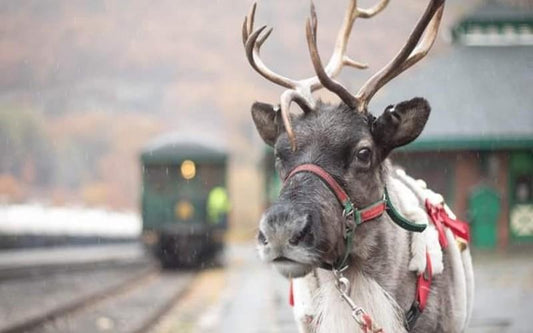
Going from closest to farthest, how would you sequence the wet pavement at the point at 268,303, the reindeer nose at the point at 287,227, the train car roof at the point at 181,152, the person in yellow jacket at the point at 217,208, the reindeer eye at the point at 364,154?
the reindeer nose at the point at 287,227 → the reindeer eye at the point at 364,154 → the wet pavement at the point at 268,303 → the person in yellow jacket at the point at 217,208 → the train car roof at the point at 181,152

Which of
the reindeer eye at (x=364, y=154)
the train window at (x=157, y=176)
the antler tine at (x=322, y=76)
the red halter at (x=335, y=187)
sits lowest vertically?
the train window at (x=157, y=176)

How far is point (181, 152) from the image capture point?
23375 mm

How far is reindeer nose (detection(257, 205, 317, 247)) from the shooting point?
3.57 metres

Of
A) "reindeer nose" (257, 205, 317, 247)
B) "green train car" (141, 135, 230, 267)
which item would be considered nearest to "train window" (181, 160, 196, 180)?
"green train car" (141, 135, 230, 267)

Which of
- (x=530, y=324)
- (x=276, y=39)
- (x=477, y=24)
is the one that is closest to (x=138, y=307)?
(x=530, y=324)

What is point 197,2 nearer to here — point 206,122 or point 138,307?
point 206,122

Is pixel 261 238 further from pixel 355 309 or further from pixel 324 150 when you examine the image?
pixel 355 309

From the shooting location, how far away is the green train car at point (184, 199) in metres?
22.4

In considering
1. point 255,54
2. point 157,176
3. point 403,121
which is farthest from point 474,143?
point 403,121

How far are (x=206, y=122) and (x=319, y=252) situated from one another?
8674 cm

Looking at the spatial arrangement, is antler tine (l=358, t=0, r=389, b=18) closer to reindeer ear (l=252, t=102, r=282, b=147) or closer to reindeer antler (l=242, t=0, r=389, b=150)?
reindeer antler (l=242, t=0, r=389, b=150)

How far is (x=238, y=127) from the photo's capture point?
87125mm

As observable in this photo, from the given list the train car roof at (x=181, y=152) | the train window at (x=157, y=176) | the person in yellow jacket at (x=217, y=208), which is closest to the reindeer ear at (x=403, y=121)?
the person in yellow jacket at (x=217, y=208)

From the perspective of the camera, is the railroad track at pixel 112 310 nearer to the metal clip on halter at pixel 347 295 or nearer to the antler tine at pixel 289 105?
the metal clip on halter at pixel 347 295
